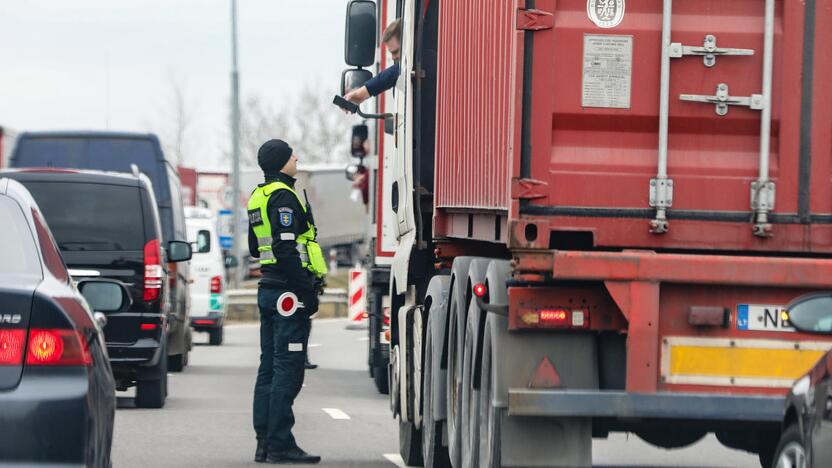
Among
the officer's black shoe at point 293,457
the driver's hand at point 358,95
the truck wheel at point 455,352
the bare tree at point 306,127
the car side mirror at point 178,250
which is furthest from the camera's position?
the bare tree at point 306,127

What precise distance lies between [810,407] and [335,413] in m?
9.73

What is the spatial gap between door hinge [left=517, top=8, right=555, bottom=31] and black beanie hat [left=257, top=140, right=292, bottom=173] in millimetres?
3811

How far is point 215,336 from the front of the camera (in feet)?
103

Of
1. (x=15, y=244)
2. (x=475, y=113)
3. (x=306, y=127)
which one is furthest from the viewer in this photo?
(x=306, y=127)

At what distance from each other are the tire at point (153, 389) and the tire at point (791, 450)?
9.60 metres

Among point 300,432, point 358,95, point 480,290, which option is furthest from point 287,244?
point 480,290

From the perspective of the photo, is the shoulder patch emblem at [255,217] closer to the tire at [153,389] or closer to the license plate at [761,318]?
the license plate at [761,318]

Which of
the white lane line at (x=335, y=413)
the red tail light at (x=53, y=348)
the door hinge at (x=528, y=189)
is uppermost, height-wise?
the door hinge at (x=528, y=189)

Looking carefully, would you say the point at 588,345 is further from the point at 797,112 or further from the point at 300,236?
the point at 300,236

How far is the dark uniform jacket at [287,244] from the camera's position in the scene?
38.4 ft

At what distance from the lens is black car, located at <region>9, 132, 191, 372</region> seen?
21172 millimetres

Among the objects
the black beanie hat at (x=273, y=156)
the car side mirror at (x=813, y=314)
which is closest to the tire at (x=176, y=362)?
the black beanie hat at (x=273, y=156)

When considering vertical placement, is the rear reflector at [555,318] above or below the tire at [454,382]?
above

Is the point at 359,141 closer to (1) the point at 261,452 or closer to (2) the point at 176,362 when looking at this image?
(2) the point at 176,362
